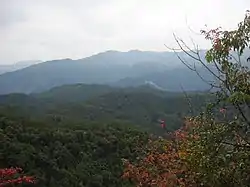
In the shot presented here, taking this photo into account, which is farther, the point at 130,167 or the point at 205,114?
the point at 130,167

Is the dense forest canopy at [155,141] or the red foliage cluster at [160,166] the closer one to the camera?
the dense forest canopy at [155,141]

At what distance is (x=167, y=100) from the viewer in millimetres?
132625

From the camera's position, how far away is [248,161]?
5.32 m

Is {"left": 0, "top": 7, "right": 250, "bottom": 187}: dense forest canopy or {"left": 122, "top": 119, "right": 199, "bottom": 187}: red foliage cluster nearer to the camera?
{"left": 0, "top": 7, "right": 250, "bottom": 187}: dense forest canopy

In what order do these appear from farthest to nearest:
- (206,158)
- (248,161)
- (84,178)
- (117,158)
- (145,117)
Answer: (145,117) < (117,158) < (84,178) < (206,158) < (248,161)

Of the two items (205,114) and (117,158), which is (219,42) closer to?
(205,114)

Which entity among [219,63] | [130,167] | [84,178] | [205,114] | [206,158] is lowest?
[84,178]

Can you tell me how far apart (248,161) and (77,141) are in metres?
51.1

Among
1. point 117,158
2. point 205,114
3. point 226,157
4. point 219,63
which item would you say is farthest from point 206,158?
point 117,158

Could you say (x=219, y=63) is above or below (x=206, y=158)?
above

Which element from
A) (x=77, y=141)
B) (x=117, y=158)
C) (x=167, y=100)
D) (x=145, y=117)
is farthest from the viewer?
(x=167, y=100)

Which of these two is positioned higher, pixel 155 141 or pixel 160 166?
pixel 155 141

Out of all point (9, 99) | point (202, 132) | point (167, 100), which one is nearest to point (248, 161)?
point (202, 132)

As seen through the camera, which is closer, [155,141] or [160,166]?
[160,166]
